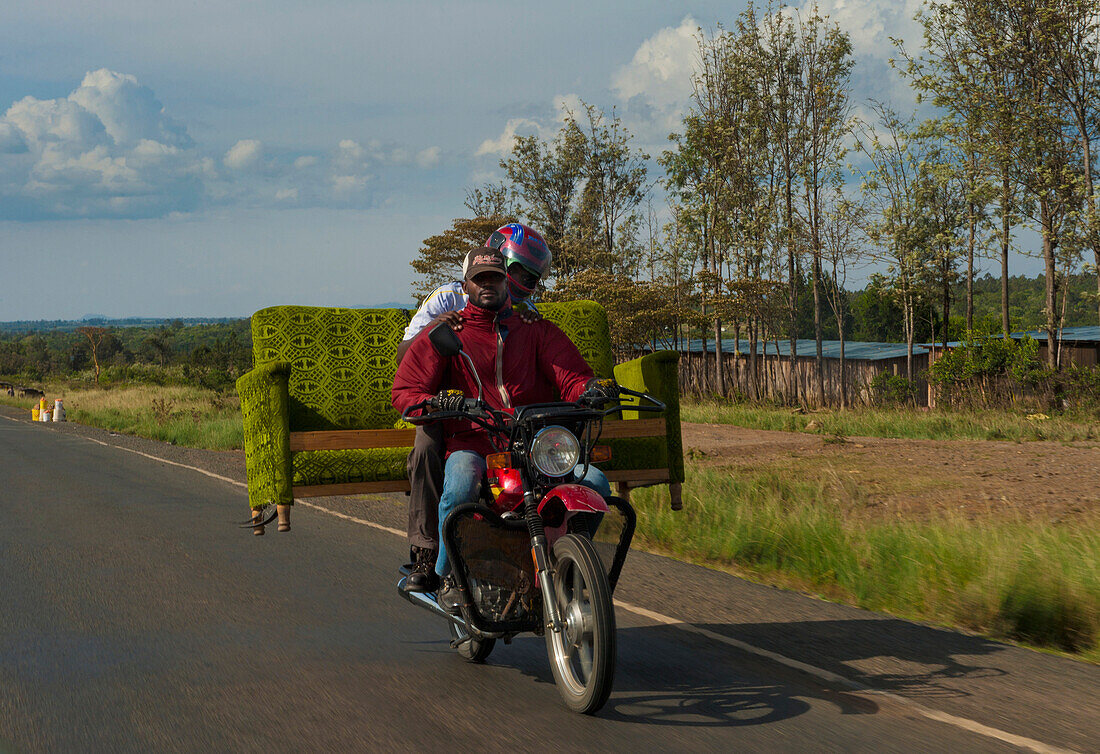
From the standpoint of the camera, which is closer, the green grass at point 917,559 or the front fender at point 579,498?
the front fender at point 579,498

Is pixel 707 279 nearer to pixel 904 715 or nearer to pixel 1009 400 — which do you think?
pixel 1009 400

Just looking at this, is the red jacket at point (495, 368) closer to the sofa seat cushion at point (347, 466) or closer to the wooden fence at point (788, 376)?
the sofa seat cushion at point (347, 466)

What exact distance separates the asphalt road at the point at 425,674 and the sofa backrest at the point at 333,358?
3.68 ft

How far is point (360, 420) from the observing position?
7.46 metres

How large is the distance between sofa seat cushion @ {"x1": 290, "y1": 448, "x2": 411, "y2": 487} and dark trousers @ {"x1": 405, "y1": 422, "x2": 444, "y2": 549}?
156 centimetres

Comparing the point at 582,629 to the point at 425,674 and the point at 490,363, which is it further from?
the point at 490,363

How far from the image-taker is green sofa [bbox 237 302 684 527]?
6227 mm

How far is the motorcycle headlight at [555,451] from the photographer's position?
13.8 feet

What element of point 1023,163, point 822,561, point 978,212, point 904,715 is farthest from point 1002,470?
point 978,212

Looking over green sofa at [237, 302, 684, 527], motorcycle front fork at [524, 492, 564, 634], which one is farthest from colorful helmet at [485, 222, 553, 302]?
green sofa at [237, 302, 684, 527]

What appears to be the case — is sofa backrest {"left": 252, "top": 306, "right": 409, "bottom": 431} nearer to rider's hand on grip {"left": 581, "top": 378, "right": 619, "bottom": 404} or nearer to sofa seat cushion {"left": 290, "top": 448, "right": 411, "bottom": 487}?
sofa seat cushion {"left": 290, "top": 448, "right": 411, "bottom": 487}

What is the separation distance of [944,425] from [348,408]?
1655 centimetres

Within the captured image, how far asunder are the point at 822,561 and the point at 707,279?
3184cm

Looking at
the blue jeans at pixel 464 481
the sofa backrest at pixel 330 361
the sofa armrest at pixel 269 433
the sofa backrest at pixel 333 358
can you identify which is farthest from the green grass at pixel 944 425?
the blue jeans at pixel 464 481
